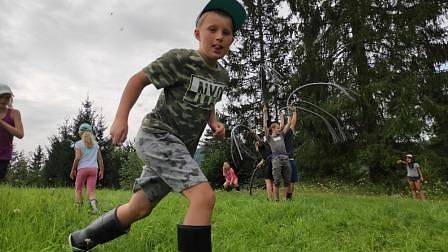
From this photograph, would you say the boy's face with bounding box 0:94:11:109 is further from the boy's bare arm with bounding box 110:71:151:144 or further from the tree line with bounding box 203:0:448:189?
the tree line with bounding box 203:0:448:189

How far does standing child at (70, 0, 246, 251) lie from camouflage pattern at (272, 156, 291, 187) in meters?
7.09

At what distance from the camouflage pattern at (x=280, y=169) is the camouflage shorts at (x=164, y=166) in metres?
7.27

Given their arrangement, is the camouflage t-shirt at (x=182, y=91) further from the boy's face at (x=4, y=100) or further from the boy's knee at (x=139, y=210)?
the boy's face at (x=4, y=100)

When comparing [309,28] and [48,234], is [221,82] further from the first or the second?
[309,28]

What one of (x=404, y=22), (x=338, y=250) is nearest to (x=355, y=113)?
(x=404, y=22)

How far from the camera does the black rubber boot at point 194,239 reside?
2436 millimetres

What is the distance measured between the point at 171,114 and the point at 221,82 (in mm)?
428

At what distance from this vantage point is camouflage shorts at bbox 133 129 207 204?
2662 millimetres

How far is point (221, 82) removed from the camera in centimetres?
307

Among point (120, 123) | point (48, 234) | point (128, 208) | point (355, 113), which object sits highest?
point (355, 113)

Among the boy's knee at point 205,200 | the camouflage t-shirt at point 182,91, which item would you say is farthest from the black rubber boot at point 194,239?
the camouflage t-shirt at point 182,91

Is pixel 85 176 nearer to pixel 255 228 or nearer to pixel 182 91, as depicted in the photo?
pixel 255 228

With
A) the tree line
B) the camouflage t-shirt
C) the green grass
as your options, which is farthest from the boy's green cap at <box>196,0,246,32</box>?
the tree line

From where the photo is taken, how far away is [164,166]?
2729mm
